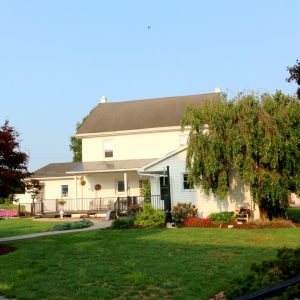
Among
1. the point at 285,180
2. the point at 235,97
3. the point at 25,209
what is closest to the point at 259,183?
the point at 285,180

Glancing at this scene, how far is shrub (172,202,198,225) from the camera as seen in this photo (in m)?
23.1

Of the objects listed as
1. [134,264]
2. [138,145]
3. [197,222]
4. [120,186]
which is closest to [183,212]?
[197,222]

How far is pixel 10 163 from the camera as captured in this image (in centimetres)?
1545

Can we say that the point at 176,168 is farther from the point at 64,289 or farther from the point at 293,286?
the point at 293,286

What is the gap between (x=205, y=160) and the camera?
853 inches

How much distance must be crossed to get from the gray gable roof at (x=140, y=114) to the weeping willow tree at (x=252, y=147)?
36.8 feet

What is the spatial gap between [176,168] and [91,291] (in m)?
18.8

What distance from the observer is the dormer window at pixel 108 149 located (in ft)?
115

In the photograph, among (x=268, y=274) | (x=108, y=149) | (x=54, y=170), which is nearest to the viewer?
(x=268, y=274)

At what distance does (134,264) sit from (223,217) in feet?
41.5

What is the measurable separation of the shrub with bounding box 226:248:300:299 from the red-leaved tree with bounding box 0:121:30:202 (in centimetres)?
992

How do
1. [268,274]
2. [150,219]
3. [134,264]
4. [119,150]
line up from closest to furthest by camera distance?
[268,274] < [134,264] < [150,219] < [119,150]

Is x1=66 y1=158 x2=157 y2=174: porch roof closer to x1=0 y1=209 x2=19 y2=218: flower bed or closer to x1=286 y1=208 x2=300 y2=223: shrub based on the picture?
x1=0 y1=209 x2=19 y2=218: flower bed

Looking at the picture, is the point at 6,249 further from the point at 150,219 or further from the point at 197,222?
the point at 197,222
